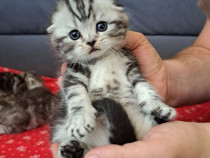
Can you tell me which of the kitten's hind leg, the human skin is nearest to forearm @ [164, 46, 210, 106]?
the human skin

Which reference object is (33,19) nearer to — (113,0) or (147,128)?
(113,0)

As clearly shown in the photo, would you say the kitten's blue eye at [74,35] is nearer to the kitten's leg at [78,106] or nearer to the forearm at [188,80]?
the kitten's leg at [78,106]

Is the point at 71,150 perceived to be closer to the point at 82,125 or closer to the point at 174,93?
the point at 82,125

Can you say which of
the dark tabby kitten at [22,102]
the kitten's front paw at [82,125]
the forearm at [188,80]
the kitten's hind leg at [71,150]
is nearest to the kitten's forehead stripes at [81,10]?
the kitten's front paw at [82,125]

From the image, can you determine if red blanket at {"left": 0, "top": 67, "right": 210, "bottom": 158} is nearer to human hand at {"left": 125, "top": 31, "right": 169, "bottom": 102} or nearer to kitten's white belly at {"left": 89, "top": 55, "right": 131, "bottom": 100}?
human hand at {"left": 125, "top": 31, "right": 169, "bottom": 102}

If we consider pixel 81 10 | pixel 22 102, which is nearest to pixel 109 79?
pixel 81 10
